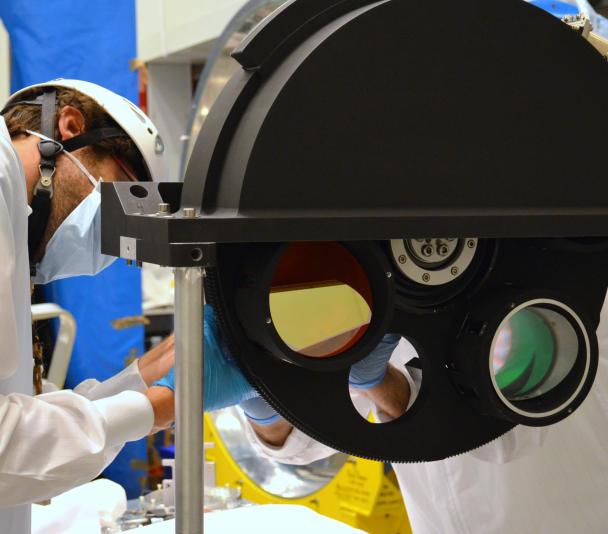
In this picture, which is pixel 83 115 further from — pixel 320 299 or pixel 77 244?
pixel 320 299

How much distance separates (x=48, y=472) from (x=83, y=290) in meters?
2.66

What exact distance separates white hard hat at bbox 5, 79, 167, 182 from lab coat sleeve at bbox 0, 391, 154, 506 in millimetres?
659

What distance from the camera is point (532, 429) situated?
1.09m

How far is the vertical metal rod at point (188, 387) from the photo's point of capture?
0.72m

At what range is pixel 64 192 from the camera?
140 centimetres

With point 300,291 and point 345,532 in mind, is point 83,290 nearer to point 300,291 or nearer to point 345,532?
point 345,532

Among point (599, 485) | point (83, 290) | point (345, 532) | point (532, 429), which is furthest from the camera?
point (83, 290)

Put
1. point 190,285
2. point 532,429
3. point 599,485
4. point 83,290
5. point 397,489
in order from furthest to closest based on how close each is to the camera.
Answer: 1. point 83,290
2. point 397,489
3. point 599,485
4. point 532,429
5. point 190,285

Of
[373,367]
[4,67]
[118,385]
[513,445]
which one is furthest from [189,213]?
[4,67]

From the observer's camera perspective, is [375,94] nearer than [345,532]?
Yes

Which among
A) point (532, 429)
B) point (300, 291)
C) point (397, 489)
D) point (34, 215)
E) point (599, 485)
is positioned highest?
point (34, 215)

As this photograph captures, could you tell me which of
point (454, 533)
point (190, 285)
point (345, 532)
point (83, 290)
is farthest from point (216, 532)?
point (83, 290)

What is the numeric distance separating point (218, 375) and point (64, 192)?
608mm

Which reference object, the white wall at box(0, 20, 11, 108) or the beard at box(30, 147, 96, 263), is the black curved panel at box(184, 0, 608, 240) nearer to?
the beard at box(30, 147, 96, 263)
